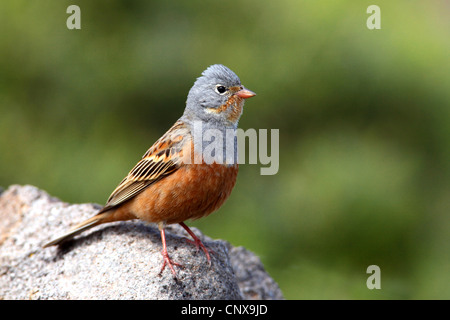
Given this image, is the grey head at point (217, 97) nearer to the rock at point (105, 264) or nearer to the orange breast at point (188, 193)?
the orange breast at point (188, 193)

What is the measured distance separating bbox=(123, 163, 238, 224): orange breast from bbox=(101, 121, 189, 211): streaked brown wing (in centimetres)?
8

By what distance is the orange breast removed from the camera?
16.1 feet

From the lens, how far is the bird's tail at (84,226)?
17.1 ft

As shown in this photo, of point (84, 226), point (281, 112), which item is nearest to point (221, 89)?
point (84, 226)

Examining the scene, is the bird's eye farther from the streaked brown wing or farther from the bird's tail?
the bird's tail

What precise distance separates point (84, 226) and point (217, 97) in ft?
5.08

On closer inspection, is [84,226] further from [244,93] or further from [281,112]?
[281,112]

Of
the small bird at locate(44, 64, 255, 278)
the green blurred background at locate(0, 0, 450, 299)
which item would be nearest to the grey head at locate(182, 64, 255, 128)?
the small bird at locate(44, 64, 255, 278)

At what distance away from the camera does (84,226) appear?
5258mm

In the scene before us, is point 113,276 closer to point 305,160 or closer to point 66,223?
point 66,223

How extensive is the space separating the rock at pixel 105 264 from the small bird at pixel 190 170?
13 centimetres

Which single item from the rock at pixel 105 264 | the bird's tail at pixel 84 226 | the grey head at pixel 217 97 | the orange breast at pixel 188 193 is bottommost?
the rock at pixel 105 264

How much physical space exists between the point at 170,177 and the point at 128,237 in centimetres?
66

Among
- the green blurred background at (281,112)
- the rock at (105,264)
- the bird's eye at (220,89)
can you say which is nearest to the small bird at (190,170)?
the bird's eye at (220,89)
